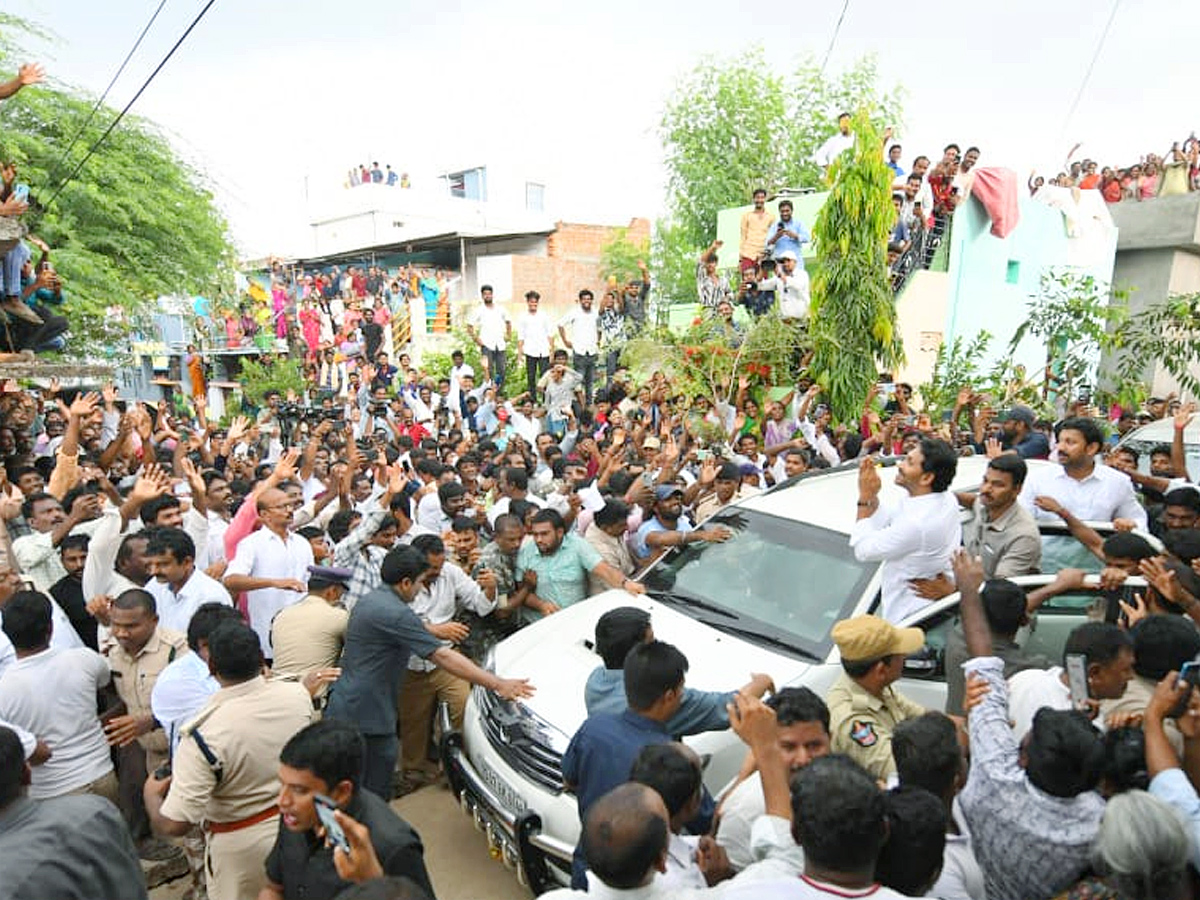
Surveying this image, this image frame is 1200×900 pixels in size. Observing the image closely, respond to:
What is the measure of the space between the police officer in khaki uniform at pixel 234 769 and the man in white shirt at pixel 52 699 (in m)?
0.69

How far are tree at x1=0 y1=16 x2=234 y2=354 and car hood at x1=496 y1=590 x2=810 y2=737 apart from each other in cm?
1394

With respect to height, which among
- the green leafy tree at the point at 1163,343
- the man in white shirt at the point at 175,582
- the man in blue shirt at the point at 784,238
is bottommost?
the man in white shirt at the point at 175,582

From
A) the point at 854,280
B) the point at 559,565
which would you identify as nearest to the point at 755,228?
the point at 854,280

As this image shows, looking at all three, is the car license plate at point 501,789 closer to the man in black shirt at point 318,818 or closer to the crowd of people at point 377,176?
the man in black shirt at point 318,818

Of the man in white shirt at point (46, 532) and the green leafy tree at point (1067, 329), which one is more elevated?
the green leafy tree at point (1067, 329)

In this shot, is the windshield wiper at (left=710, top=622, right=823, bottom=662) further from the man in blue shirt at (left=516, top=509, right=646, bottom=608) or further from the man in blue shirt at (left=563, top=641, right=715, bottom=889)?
the man in blue shirt at (left=563, top=641, right=715, bottom=889)

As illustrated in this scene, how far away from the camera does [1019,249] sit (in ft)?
51.9

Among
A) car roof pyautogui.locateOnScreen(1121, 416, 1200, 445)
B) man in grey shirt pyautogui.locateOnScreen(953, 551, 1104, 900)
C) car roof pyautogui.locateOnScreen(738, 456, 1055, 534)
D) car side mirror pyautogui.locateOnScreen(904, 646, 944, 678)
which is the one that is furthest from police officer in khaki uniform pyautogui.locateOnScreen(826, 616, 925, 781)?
car roof pyautogui.locateOnScreen(1121, 416, 1200, 445)

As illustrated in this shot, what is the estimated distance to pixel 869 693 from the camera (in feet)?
9.82

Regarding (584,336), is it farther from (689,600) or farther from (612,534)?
(689,600)

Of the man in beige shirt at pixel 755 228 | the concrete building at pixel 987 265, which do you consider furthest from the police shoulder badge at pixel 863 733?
the man in beige shirt at pixel 755 228

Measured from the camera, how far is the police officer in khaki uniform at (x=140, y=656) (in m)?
3.53

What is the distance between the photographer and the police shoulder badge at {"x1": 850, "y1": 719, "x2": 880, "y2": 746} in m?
2.86

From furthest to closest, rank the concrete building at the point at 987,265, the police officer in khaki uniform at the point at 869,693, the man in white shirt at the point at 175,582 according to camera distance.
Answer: the concrete building at the point at 987,265 → the man in white shirt at the point at 175,582 → the police officer in khaki uniform at the point at 869,693
